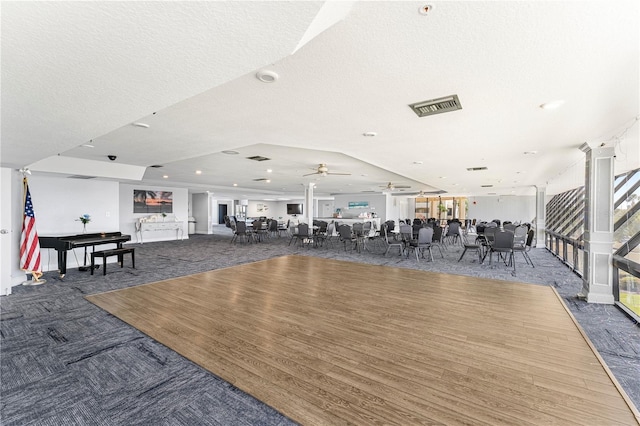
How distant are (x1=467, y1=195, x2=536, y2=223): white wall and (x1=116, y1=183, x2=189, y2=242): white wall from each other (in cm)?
1769

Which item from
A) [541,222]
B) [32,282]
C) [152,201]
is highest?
[152,201]

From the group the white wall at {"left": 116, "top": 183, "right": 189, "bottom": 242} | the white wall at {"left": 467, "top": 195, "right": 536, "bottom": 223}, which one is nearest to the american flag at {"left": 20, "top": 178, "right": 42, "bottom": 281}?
the white wall at {"left": 116, "top": 183, "right": 189, "bottom": 242}

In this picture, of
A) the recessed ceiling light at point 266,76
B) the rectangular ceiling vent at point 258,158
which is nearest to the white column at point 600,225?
the recessed ceiling light at point 266,76

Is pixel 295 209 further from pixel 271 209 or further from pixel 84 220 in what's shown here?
pixel 84 220

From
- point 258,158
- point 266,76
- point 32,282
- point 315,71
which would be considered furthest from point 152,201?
point 315,71

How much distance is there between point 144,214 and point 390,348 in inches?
487

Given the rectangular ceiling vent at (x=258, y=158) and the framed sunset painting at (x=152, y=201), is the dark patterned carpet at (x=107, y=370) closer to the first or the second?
the rectangular ceiling vent at (x=258, y=158)

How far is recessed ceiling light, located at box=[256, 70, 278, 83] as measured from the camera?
85.3 inches

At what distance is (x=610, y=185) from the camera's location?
4.19m

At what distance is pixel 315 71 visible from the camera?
2.15 m

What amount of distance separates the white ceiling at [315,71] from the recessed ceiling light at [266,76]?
2.2 inches

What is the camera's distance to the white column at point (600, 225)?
4.17 m

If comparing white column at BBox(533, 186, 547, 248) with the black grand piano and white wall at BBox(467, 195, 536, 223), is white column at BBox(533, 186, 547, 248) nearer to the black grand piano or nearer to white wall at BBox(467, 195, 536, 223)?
white wall at BBox(467, 195, 536, 223)

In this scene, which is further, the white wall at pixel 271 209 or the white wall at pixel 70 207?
the white wall at pixel 271 209
